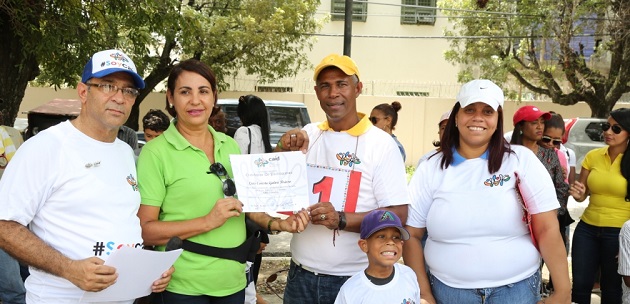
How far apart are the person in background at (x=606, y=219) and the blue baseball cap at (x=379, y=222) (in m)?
3.03

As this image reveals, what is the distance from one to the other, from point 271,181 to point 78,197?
885 mm

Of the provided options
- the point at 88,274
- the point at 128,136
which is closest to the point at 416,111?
the point at 128,136

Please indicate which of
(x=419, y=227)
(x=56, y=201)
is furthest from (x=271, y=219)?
(x=56, y=201)

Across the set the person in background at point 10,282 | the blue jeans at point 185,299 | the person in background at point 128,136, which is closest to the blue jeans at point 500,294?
the blue jeans at point 185,299

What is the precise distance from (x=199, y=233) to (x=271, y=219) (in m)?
0.41

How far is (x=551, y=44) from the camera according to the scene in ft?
55.7

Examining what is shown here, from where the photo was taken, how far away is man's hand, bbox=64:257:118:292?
235cm

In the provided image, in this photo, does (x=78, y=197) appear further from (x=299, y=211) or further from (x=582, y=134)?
(x=582, y=134)

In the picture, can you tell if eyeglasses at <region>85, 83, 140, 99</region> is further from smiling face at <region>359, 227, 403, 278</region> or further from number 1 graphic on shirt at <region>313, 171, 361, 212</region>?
smiling face at <region>359, 227, 403, 278</region>

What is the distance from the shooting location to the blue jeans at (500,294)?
278 cm

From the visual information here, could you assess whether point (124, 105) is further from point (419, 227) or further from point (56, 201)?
point (419, 227)

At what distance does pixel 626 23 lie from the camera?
14.3 meters

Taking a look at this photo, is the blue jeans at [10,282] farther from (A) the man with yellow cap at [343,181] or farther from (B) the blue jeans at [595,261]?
(B) the blue jeans at [595,261]

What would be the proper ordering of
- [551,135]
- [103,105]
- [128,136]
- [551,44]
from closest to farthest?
[103,105], [551,135], [128,136], [551,44]
